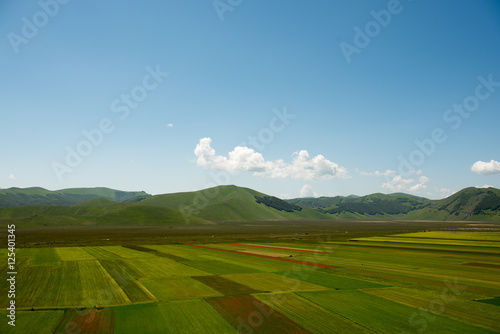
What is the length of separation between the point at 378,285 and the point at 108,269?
38.9m

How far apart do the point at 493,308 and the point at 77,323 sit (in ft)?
111

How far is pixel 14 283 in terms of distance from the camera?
3478 cm

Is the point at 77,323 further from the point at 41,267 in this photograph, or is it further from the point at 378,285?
the point at 41,267

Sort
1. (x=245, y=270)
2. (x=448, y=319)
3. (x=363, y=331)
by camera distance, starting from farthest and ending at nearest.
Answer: (x=245, y=270), (x=448, y=319), (x=363, y=331)

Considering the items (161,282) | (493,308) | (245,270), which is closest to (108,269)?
(161,282)

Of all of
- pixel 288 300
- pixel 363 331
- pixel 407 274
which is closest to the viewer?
pixel 363 331

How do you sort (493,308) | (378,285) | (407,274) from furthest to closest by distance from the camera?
(407,274) < (378,285) < (493,308)

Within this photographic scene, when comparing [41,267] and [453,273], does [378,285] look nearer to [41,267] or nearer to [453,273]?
[453,273]

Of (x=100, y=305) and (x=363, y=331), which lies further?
(x=100, y=305)

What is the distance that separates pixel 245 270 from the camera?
1740 inches

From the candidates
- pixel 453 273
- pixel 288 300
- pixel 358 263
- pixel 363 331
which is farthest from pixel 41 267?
pixel 453 273

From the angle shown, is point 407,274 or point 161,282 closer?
point 161,282

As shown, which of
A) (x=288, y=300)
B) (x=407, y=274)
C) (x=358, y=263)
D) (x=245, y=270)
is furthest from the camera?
(x=358, y=263)

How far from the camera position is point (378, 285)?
110 ft
